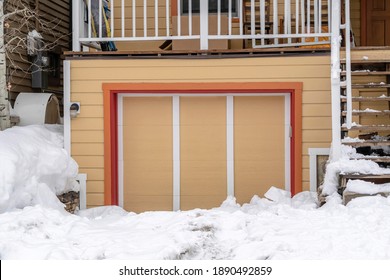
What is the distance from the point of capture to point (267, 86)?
7.93 metres

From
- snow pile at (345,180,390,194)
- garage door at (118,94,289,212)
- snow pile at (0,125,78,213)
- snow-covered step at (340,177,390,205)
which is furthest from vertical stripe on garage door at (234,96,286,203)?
snow pile at (0,125,78,213)

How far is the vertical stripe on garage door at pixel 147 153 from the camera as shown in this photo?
8.31 m

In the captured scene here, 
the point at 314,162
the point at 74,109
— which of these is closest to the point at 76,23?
the point at 74,109

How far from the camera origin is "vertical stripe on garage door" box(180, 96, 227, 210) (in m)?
8.27

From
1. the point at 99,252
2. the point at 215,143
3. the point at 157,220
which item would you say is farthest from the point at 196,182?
the point at 99,252

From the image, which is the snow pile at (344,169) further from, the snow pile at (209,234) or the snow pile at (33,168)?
the snow pile at (33,168)

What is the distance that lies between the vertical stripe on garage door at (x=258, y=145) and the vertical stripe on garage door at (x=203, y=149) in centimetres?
21

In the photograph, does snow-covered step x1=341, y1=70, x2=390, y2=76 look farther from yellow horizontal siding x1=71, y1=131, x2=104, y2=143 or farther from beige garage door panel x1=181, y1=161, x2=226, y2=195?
yellow horizontal siding x1=71, y1=131, x2=104, y2=143

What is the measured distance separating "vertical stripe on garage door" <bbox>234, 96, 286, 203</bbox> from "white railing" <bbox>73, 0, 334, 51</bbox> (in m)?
0.86

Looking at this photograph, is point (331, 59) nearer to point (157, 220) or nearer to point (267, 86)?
point (267, 86)

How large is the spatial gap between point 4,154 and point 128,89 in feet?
6.95

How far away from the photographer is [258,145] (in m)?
8.23

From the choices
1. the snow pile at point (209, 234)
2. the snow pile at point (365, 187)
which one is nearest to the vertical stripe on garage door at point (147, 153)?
the snow pile at point (209, 234)

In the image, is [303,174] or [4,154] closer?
[4,154]
